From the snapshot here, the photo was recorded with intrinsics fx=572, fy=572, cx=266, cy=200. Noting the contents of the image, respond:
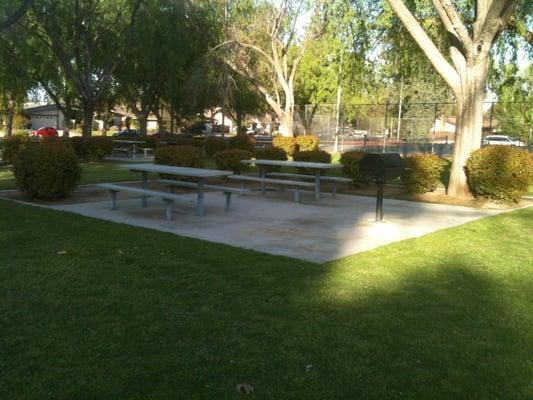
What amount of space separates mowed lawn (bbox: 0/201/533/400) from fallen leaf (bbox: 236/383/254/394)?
0.03 m

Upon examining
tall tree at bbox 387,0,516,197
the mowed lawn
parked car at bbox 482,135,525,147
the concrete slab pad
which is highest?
tall tree at bbox 387,0,516,197

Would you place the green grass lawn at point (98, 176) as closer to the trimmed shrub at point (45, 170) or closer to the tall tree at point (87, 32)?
the trimmed shrub at point (45, 170)

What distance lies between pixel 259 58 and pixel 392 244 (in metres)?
24.1

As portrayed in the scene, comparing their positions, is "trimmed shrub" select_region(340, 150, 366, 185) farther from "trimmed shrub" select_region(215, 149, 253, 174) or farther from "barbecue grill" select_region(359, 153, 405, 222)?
"barbecue grill" select_region(359, 153, 405, 222)

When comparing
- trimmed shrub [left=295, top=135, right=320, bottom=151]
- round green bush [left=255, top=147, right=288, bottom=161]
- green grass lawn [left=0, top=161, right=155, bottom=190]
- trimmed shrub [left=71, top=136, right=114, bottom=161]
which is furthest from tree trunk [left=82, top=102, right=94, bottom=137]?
round green bush [left=255, top=147, right=288, bottom=161]

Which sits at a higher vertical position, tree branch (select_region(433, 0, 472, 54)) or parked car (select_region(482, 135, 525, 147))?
tree branch (select_region(433, 0, 472, 54))

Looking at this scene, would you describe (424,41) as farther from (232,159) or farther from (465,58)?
(232,159)

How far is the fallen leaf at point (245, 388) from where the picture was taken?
329 centimetres

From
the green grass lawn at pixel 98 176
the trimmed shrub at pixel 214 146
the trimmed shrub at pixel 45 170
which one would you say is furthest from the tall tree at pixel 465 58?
the trimmed shrub at pixel 214 146

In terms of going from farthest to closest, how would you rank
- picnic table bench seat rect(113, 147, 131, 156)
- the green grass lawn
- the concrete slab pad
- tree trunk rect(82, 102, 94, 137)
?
picnic table bench seat rect(113, 147, 131, 156)
tree trunk rect(82, 102, 94, 137)
the green grass lawn
the concrete slab pad

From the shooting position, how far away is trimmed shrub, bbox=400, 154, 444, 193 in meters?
13.1

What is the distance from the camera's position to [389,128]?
3809 cm

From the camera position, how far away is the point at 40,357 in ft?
12.0

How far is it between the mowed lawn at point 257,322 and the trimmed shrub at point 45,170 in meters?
3.60
